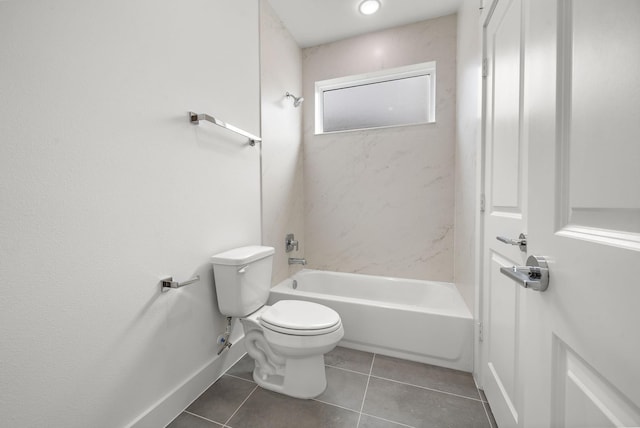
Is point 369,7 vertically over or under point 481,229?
over

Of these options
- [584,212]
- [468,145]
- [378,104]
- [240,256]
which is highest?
[378,104]

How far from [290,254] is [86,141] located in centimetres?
175

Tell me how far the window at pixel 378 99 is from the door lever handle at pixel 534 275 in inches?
81.0

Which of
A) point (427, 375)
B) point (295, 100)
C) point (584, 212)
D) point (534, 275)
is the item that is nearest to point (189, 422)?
point (427, 375)

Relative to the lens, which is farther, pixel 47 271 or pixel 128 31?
pixel 128 31

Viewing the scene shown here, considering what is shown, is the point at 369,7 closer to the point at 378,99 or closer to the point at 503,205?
the point at 378,99

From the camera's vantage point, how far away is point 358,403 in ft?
4.36

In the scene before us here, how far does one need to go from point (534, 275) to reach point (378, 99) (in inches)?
92.0

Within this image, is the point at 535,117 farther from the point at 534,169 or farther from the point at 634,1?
the point at 634,1

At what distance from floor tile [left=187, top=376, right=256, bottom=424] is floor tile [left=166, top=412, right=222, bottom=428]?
0.02 metres

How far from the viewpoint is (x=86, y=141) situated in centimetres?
90

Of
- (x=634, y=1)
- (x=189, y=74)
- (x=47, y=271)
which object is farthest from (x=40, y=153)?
(x=634, y=1)

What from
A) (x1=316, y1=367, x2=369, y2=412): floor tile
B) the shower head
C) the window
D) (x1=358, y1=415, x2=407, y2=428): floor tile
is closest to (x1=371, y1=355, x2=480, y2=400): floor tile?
(x1=316, y1=367, x2=369, y2=412): floor tile

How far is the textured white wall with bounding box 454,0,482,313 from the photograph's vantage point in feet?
4.75
